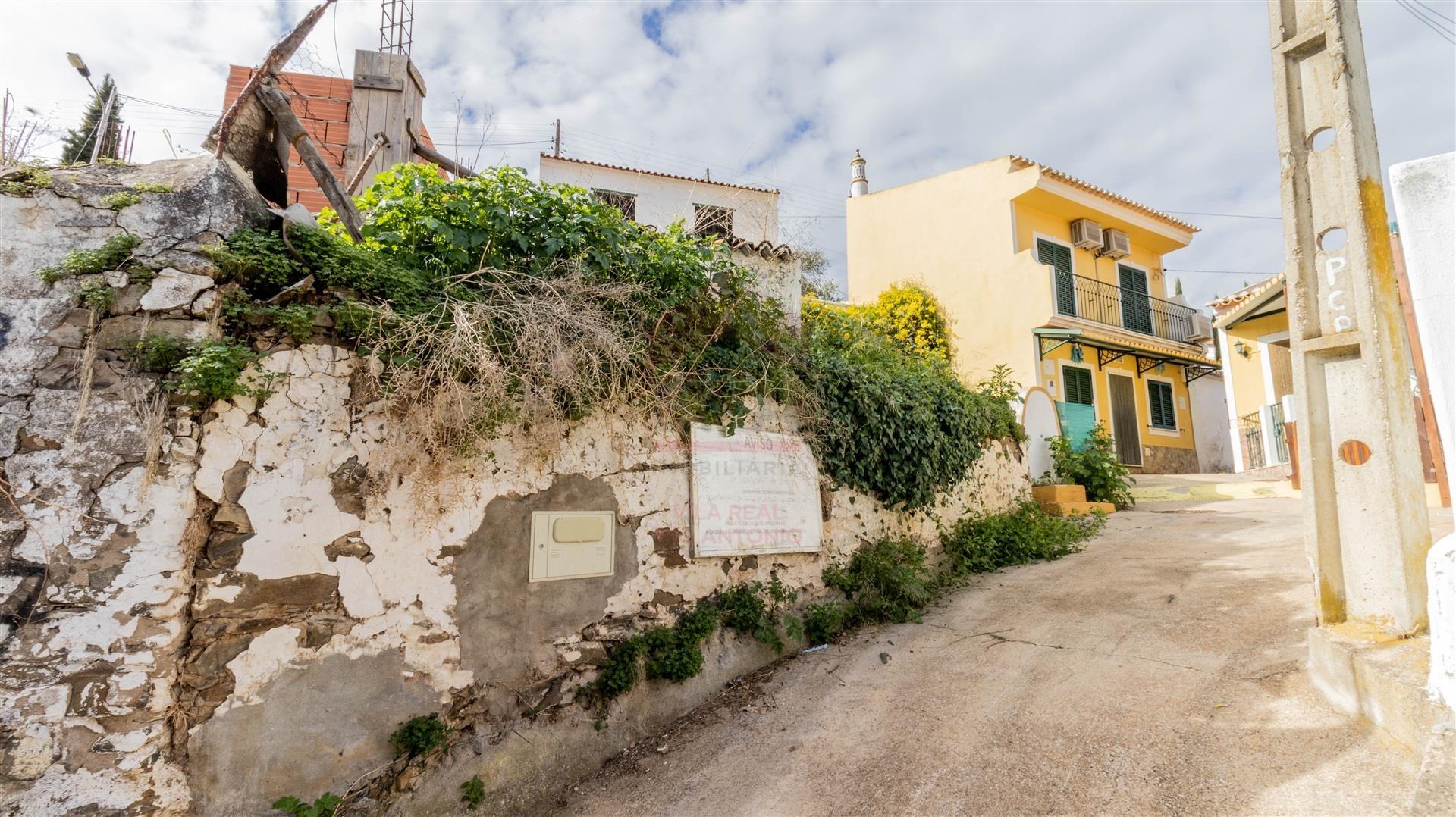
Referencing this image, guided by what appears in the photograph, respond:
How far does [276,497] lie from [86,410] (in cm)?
88

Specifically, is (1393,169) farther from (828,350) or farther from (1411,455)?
(828,350)

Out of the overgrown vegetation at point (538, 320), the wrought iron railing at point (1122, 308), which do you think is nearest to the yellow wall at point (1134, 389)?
the wrought iron railing at point (1122, 308)

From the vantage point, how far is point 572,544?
421 centimetres

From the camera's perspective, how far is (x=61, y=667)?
9.54ft

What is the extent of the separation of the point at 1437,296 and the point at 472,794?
5049mm

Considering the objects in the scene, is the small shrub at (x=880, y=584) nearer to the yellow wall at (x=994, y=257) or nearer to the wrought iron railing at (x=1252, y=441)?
the yellow wall at (x=994, y=257)

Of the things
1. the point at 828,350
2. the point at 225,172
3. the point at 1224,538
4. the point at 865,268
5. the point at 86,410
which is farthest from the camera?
the point at 865,268

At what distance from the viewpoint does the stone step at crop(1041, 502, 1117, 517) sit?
874 centimetres

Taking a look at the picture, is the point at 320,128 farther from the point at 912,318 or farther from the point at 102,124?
the point at 912,318

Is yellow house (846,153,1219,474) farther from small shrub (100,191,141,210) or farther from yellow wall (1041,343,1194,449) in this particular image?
small shrub (100,191,141,210)

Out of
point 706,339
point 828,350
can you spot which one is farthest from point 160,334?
point 828,350

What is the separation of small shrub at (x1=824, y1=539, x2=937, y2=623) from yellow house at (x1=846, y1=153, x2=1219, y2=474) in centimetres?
890

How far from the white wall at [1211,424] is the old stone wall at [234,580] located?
17438 millimetres

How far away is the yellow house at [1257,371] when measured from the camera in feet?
36.2
